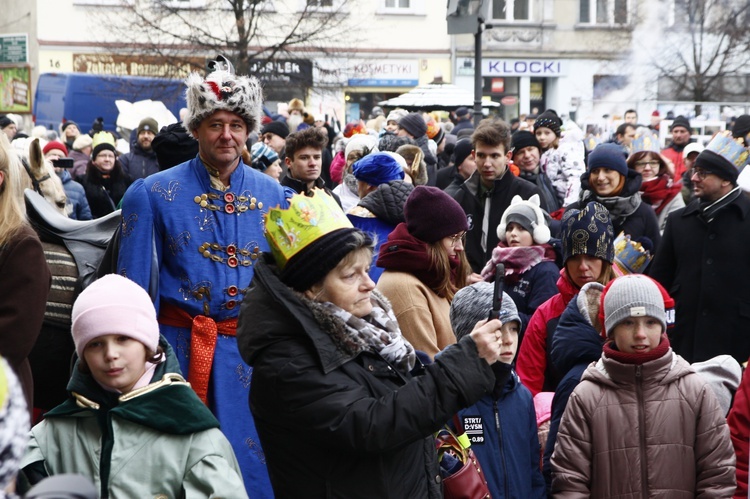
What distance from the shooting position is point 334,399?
3.30 meters

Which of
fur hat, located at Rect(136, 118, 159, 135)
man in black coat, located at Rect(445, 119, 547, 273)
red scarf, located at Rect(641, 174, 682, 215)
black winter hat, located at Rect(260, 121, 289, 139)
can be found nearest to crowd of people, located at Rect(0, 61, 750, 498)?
man in black coat, located at Rect(445, 119, 547, 273)

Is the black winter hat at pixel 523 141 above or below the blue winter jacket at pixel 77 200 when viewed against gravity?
above

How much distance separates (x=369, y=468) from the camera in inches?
133

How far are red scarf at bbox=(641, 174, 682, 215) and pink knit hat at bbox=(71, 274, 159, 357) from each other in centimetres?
692

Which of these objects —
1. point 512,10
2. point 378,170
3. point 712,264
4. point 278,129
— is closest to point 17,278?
point 378,170

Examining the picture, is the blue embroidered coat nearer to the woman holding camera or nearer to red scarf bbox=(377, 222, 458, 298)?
red scarf bbox=(377, 222, 458, 298)

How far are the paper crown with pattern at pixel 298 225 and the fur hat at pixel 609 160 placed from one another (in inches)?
192

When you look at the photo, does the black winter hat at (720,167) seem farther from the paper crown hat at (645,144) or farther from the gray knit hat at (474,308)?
the gray knit hat at (474,308)

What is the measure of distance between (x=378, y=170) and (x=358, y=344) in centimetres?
452

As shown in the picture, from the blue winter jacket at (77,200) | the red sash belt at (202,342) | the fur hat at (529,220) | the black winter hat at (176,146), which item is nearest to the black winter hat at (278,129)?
the blue winter jacket at (77,200)

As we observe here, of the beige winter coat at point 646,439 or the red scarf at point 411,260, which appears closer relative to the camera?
the beige winter coat at point 646,439

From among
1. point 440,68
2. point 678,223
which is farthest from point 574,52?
point 678,223

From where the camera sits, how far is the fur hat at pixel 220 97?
196 inches

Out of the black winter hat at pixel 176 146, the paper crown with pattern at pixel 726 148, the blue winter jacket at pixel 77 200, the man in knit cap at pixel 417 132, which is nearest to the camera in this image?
the black winter hat at pixel 176 146
